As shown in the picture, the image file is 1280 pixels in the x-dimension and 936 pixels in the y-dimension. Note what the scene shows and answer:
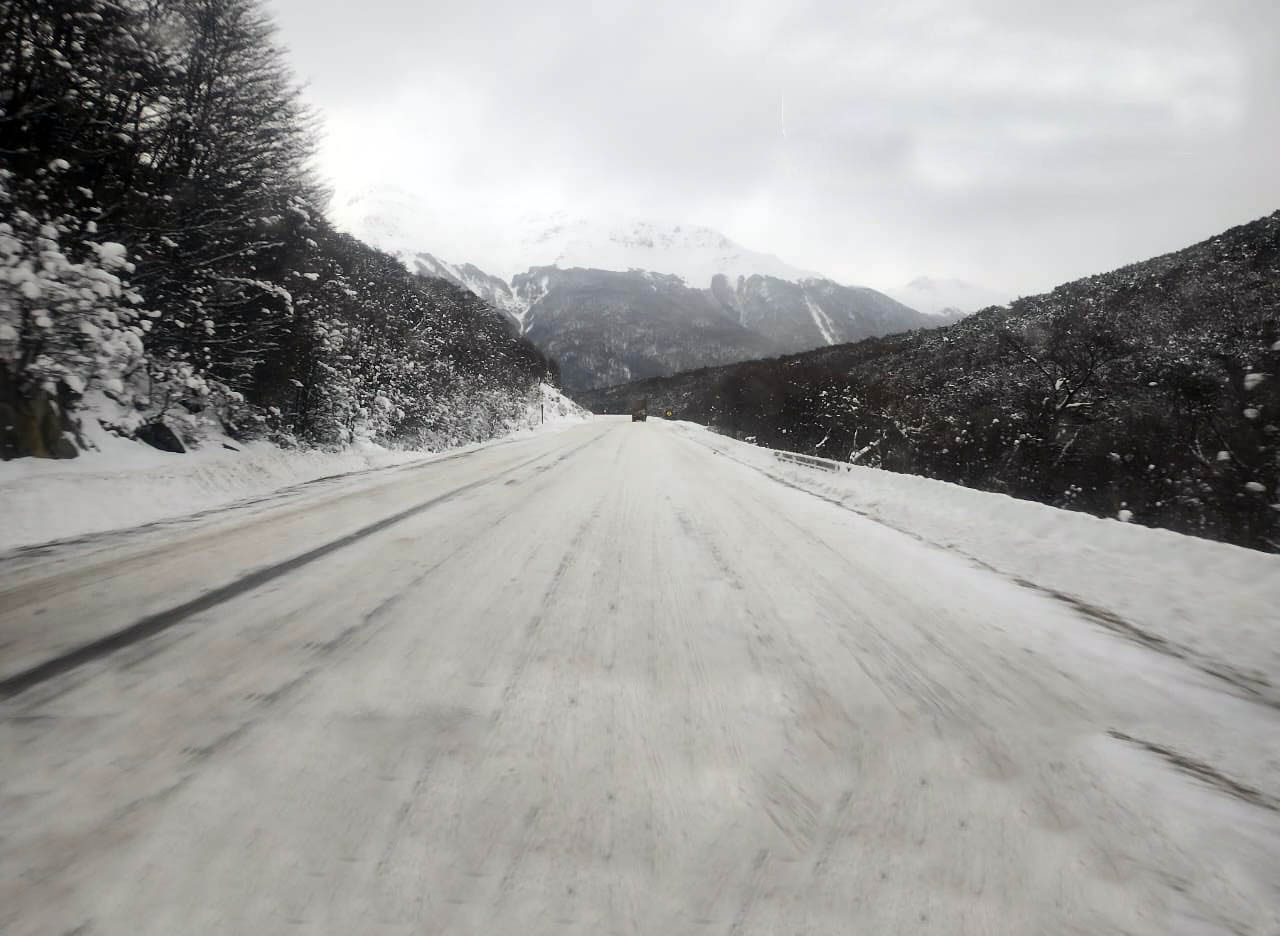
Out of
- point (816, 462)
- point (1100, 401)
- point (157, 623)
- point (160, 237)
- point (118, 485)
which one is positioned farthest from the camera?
point (1100, 401)

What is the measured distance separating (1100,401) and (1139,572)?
16.0 meters

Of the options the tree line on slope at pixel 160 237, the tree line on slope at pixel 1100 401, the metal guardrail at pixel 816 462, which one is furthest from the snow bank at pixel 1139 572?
the tree line on slope at pixel 160 237

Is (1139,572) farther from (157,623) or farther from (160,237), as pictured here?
(160,237)

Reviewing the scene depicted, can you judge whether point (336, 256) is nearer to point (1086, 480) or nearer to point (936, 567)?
point (936, 567)

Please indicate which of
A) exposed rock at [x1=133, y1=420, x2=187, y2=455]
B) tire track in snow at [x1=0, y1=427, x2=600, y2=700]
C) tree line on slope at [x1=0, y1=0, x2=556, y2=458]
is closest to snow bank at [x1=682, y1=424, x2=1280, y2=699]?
tire track in snow at [x1=0, y1=427, x2=600, y2=700]

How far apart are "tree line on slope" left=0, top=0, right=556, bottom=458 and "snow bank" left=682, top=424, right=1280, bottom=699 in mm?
8737

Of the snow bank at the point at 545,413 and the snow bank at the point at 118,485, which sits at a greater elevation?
the snow bank at the point at 545,413

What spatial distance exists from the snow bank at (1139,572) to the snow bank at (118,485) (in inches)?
300

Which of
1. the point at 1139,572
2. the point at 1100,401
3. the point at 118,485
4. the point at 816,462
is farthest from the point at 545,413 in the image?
the point at 1139,572

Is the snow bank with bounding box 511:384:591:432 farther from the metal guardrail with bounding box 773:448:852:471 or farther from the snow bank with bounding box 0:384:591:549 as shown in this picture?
the snow bank with bounding box 0:384:591:549

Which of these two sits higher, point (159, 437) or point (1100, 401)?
point (1100, 401)

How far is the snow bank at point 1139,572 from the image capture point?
2789 mm

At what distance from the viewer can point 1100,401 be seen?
51.4ft

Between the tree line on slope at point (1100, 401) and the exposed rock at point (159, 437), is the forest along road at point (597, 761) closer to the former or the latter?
the exposed rock at point (159, 437)
